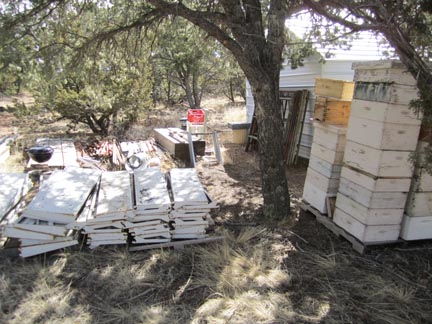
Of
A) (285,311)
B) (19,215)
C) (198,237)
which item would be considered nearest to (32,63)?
(19,215)

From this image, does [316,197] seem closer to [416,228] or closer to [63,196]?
[416,228]

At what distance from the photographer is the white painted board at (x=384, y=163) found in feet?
10.8

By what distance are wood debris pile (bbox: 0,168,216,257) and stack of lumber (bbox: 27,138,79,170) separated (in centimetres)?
241

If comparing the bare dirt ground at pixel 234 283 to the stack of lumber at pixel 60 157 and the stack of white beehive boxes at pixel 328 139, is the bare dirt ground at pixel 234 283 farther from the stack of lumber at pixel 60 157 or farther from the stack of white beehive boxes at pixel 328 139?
the stack of lumber at pixel 60 157

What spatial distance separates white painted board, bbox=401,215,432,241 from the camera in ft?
11.6

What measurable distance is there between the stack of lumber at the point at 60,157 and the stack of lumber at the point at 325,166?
15.1 ft

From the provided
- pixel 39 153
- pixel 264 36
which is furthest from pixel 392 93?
pixel 39 153

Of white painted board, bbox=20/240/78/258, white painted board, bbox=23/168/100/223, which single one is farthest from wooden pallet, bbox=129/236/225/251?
white painted board, bbox=23/168/100/223

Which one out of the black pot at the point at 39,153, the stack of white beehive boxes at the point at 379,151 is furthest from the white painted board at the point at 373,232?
the black pot at the point at 39,153

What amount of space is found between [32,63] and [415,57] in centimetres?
479

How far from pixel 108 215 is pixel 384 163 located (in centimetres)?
293

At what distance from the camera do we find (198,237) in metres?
3.90

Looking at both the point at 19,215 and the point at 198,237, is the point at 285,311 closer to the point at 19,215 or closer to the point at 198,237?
the point at 198,237

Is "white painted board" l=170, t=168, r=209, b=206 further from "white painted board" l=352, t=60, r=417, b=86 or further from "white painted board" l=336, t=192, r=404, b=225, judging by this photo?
"white painted board" l=352, t=60, r=417, b=86
